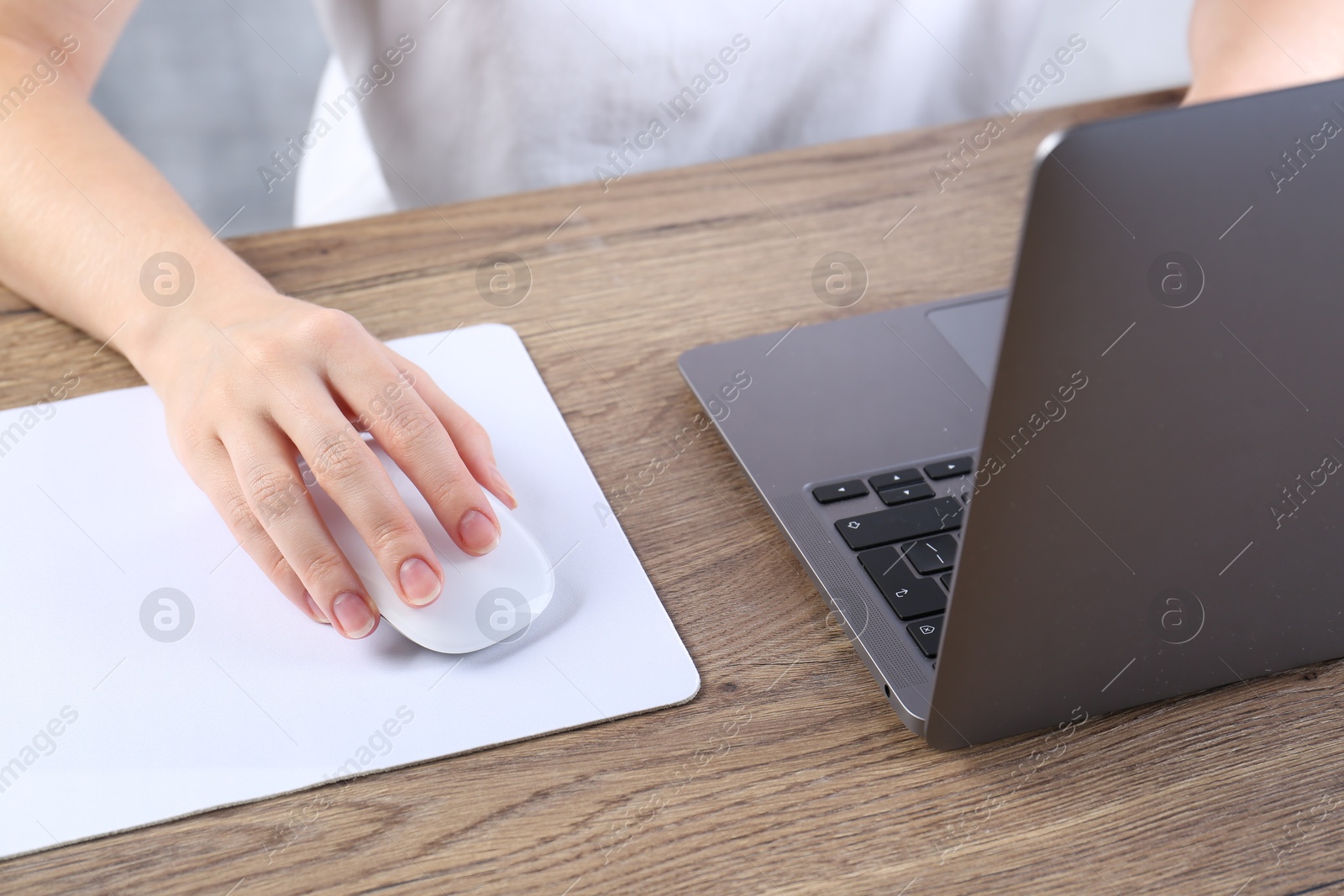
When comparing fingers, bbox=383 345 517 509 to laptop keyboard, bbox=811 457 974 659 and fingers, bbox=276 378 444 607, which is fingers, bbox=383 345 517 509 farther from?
laptop keyboard, bbox=811 457 974 659

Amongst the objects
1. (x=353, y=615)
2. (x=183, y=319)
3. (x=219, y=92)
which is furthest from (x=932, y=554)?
(x=219, y=92)

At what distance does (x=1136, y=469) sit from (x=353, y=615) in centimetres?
30

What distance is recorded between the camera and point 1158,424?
0.31 m

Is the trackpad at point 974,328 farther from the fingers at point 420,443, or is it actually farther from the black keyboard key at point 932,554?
the fingers at point 420,443

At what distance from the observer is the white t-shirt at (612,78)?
998 mm

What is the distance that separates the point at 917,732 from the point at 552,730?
139 mm

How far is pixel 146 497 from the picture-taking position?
0.50 meters

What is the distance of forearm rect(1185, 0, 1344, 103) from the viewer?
2.53ft

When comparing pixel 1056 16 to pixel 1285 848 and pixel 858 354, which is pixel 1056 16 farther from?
pixel 1285 848

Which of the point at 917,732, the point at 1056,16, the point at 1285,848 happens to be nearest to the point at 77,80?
the point at 917,732

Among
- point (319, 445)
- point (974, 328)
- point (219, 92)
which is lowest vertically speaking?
point (219, 92)

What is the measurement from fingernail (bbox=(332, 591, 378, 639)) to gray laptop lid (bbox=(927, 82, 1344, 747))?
0.23 m

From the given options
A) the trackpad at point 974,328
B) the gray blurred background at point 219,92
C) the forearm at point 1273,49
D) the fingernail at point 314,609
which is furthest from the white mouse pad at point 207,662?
the gray blurred background at point 219,92

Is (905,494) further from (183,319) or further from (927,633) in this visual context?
(183,319)
